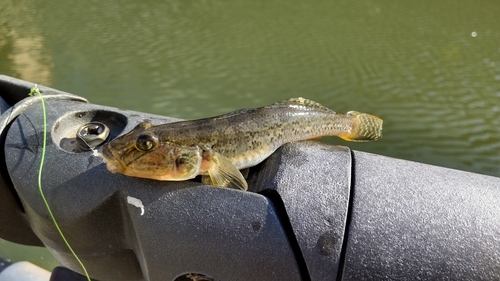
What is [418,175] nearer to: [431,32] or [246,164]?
[246,164]

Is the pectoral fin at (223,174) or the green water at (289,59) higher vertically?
the pectoral fin at (223,174)

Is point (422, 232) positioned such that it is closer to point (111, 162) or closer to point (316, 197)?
point (316, 197)

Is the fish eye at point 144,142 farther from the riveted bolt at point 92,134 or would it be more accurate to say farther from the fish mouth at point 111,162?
the riveted bolt at point 92,134

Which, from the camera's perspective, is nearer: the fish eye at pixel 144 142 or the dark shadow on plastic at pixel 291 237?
the dark shadow on plastic at pixel 291 237

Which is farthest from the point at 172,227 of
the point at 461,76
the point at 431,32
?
the point at 431,32

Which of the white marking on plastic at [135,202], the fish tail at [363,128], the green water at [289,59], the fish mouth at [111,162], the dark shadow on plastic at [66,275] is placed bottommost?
the green water at [289,59]

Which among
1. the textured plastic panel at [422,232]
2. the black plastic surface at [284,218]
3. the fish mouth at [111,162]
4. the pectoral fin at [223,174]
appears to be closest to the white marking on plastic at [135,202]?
the black plastic surface at [284,218]
